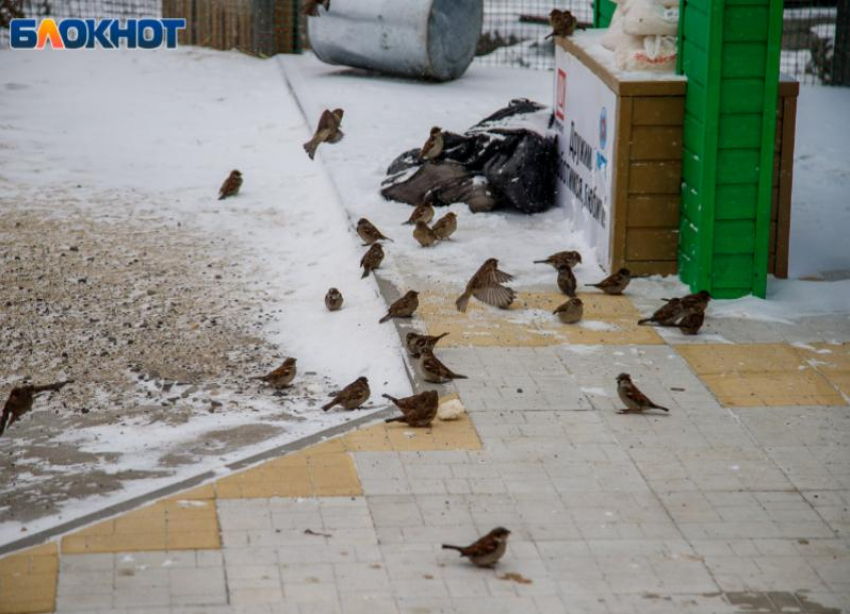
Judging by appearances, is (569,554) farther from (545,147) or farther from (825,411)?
(545,147)

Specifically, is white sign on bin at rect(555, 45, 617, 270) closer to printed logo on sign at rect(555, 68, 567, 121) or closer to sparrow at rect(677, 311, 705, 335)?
printed logo on sign at rect(555, 68, 567, 121)

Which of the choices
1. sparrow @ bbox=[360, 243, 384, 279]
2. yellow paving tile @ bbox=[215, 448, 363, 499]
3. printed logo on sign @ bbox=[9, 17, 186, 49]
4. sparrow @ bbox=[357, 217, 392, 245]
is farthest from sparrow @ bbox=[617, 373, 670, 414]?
printed logo on sign @ bbox=[9, 17, 186, 49]

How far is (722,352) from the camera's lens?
1091 cm

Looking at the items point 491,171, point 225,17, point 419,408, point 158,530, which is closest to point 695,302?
point 419,408

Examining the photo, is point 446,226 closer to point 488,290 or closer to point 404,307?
point 488,290

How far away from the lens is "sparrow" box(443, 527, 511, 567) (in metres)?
7.53

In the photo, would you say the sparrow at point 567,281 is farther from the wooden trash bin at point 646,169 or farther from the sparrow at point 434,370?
the sparrow at point 434,370

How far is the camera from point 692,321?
1114 centimetres

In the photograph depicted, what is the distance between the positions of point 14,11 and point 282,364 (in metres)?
13.8

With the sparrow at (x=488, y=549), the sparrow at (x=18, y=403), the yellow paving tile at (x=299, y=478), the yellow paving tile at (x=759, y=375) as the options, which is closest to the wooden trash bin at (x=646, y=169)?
the yellow paving tile at (x=759, y=375)

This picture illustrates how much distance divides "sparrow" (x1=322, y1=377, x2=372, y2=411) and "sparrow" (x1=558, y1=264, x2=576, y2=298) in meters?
2.73

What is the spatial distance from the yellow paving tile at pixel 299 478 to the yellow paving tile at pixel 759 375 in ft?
9.13

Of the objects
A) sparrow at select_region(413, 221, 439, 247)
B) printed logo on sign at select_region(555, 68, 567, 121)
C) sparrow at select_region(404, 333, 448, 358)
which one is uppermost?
printed logo on sign at select_region(555, 68, 567, 121)

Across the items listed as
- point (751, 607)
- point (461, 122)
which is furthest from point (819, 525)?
point (461, 122)
